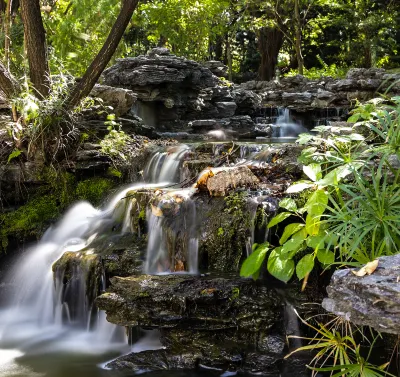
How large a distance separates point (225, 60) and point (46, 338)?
67.7ft

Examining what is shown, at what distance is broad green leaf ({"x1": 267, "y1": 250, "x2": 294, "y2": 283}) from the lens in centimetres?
416

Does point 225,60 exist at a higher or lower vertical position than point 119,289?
higher

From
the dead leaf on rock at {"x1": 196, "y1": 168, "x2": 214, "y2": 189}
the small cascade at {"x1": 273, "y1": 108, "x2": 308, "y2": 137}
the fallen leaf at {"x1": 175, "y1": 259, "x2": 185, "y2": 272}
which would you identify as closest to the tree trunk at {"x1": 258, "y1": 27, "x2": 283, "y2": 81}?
the small cascade at {"x1": 273, "y1": 108, "x2": 308, "y2": 137}

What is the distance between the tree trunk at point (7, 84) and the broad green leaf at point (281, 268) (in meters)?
4.91

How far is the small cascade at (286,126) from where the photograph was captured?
11.9 meters

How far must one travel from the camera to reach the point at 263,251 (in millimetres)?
4410

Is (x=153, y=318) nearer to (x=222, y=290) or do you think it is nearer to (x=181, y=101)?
(x=222, y=290)

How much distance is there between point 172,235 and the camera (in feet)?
18.1

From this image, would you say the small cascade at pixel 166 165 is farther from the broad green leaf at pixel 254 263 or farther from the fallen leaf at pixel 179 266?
the broad green leaf at pixel 254 263

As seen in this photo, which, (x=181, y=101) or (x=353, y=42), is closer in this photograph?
(x=181, y=101)

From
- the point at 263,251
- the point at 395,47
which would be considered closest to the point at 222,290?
the point at 263,251

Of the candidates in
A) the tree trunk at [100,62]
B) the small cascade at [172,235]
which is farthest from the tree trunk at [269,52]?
the small cascade at [172,235]

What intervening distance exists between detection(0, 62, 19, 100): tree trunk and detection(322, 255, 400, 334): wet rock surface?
593 cm

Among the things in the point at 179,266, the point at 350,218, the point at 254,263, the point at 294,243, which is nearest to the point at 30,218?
the point at 179,266
